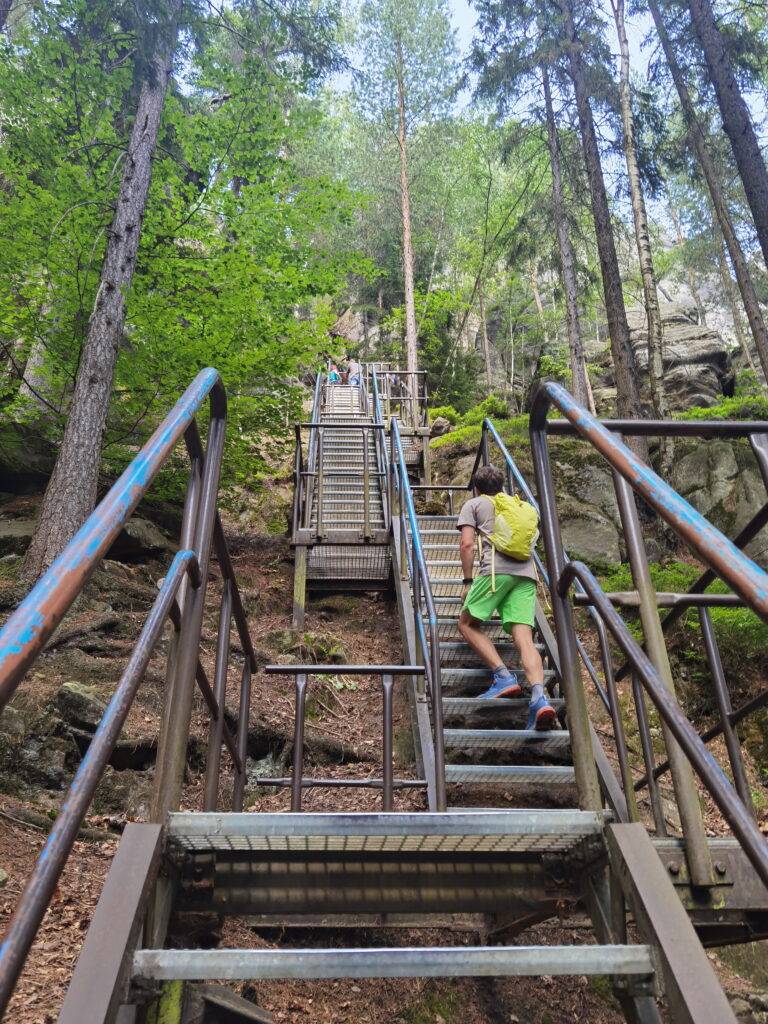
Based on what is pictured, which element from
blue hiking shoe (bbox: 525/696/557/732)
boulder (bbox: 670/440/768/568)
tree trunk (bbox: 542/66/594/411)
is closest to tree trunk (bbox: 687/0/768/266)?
boulder (bbox: 670/440/768/568)

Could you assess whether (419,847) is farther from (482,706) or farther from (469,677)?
(469,677)

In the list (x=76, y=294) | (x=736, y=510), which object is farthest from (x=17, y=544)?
(x=736, y=510)

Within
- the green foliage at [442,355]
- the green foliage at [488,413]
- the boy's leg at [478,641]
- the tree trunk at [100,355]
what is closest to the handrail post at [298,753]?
the boy's leg at [478,641]

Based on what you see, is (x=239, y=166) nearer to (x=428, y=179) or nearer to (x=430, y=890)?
(x=430, y=890)

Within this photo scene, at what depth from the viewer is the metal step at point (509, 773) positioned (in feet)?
12.5

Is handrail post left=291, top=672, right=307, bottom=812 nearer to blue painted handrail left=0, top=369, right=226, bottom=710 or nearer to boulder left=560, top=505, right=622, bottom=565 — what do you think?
blue painted handrail left=0, top=369, right=226, bottom=710

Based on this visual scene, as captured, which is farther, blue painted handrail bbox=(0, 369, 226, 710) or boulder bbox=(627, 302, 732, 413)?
boulder bbox=(627, 302, 732, 413)

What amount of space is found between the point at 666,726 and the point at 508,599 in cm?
269

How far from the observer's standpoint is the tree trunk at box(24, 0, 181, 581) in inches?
258

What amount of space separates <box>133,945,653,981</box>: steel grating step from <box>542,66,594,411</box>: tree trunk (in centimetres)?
1475

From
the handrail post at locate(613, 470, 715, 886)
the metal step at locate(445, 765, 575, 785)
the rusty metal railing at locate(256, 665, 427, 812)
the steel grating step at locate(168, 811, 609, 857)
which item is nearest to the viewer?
the steel grating step at locate(168, 811, 609, 857)

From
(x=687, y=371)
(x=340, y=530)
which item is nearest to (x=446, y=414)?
(x=687, y=371)

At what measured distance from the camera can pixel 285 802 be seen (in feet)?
15.8

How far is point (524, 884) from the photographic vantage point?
74.0 inches
